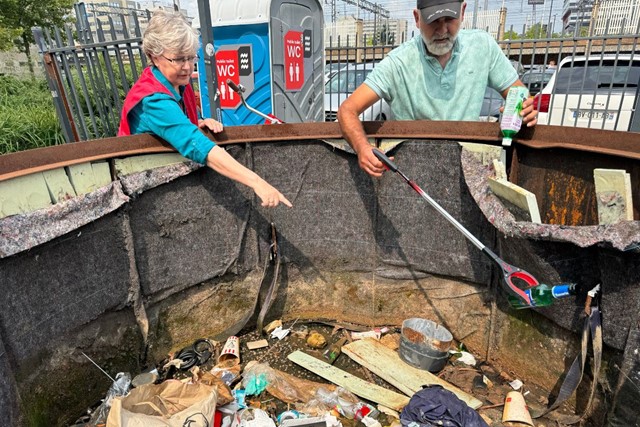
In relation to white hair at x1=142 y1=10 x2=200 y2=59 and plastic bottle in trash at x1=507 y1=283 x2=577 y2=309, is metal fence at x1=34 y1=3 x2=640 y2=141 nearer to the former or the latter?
white hair at x1=142 y1=10 x2=200 y2=59

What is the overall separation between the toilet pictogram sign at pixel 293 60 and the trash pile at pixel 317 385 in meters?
3.56

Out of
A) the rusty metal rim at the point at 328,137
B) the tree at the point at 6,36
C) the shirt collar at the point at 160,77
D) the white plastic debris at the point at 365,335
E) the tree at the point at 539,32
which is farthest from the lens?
the tree at the point at 6,36

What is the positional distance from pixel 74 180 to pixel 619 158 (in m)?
3.08

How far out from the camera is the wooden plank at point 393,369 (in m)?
2.87

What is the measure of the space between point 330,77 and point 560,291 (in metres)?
4.83

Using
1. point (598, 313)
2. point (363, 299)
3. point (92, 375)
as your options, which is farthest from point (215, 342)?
point (598, 313)

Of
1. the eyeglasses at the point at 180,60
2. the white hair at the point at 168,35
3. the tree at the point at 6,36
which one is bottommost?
the eyeglasses at the point at 180,60

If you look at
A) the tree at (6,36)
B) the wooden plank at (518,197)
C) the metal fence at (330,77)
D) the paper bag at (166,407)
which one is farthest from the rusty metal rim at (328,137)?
the tree at (6,36)

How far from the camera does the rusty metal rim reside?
7.54 ft

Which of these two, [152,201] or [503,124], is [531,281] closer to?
[503,124]

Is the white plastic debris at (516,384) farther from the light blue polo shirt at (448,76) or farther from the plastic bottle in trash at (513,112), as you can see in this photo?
the light blue polo shirt at (448,76)

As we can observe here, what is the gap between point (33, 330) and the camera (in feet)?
7.66

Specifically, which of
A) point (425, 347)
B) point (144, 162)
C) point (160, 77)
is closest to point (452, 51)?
point (160, 77)

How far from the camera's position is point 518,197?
2.40 m
